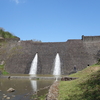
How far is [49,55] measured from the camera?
3198cm

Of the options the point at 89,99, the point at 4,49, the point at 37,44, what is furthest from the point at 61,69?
the point at 89,99

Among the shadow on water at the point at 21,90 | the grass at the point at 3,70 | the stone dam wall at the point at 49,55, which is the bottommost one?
the shadow on water at the point at 21,90

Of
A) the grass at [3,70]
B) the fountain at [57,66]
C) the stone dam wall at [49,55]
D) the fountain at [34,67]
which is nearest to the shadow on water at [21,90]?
the fountain at [57,66]

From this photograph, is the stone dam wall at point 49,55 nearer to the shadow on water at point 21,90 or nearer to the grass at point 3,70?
the grass at point 3,70

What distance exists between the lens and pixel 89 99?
247 inches

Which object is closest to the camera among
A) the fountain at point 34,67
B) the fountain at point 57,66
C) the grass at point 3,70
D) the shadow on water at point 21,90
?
the shadow on water at point 21,90

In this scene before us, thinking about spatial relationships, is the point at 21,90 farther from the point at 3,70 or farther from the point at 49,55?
the point at 49,55

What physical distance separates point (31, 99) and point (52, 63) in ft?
67.5

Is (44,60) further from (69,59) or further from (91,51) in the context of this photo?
(91,51)

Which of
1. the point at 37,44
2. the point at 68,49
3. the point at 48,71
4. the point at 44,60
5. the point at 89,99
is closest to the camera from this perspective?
the point at 89,99

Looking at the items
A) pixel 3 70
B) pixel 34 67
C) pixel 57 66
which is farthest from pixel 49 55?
pixel 3 70

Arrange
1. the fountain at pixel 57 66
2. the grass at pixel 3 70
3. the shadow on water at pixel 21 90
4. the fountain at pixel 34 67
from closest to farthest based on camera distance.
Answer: the shadow on water at pixel 21 90 < the fountain at pixel 57 66 < the grass at pixel 3 70 < the fountain at pixel 34 67

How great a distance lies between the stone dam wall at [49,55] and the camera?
2903 centimetres

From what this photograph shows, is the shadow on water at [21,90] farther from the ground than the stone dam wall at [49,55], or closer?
closer
